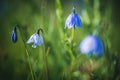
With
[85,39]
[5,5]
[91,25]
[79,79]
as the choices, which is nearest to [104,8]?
[91,25]

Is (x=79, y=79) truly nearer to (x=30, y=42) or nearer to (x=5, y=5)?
(x=30, y=42)

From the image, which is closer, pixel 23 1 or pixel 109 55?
pixel 109 55

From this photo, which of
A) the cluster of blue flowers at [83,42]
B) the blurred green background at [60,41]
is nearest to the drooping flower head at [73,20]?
the cluster of blue flowers at [83,42]

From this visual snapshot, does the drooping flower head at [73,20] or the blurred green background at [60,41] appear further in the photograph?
the blurred green background at [60,41]

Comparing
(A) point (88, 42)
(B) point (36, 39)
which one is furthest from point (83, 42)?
(B) point (36, 39)

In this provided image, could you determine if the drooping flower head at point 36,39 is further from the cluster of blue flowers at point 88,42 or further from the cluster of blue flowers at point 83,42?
the cluster of blue flowers at point 88,42

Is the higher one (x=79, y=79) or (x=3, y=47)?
(x=3, y=47)

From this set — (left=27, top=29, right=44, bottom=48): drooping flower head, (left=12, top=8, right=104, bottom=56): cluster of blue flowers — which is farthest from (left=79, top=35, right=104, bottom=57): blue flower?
(left=27, top=29, right=44, bottom=48): drooping flower head
